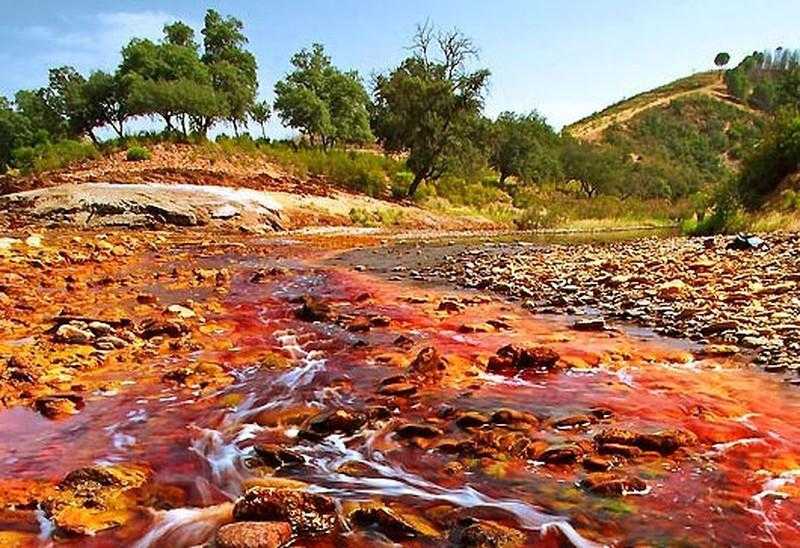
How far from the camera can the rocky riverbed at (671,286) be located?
6.95 m

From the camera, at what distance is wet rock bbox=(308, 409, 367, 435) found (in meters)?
4.50

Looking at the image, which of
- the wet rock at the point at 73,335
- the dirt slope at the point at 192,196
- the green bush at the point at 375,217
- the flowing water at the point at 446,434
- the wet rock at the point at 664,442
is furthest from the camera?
the green bush at the point at 375,217

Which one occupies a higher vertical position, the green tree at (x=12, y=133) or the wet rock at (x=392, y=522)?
the green tree at (x=12, y=133)

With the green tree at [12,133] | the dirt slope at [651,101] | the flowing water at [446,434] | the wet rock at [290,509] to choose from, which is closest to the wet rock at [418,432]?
the flowing water at [446,434]

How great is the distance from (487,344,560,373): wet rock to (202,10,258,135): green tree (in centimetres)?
5073

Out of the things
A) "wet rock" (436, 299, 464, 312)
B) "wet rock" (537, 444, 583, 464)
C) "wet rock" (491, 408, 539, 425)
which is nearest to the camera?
"wet rock" (537, 444, 583, 464)

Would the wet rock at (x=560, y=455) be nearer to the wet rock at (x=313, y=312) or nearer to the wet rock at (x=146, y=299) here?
the wet rock at (x=313, y=312)

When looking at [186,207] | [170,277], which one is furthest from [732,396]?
[186,207]

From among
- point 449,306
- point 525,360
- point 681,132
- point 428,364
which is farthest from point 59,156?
point 681,132

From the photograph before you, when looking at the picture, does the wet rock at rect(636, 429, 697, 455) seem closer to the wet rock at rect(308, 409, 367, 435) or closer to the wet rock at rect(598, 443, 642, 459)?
the wet rock at rect(598, 443, 642, 459)

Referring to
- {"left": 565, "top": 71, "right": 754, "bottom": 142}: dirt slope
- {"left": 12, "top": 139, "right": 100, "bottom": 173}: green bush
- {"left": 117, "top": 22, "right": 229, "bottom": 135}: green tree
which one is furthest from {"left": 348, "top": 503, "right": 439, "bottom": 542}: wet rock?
{"left": 565, "top": 71, "right": 754, "bottom": 142}: dirt slope

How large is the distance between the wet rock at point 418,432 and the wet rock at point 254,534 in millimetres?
1413

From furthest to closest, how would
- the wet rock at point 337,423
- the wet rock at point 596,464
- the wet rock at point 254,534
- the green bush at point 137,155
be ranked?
the green bush at point 137,155 < the wet rock at point 337,423 < the wet rock at point 596,464 < the wet rock at point 254,534

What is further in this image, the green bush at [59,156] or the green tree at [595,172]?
the green tree at [595,172]
